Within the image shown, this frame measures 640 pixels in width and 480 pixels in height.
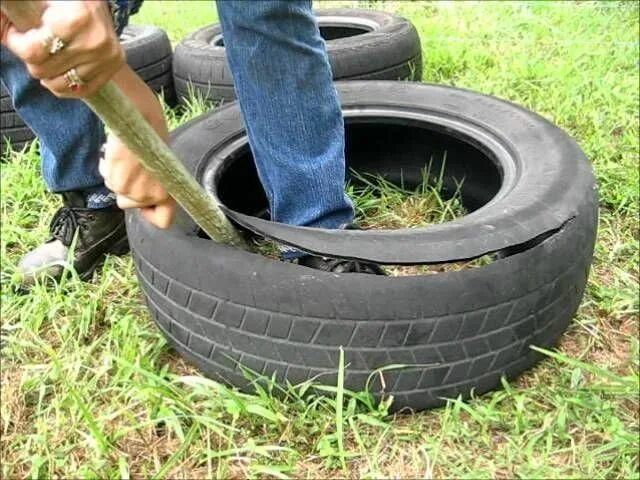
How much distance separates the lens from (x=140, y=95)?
40.9 inches

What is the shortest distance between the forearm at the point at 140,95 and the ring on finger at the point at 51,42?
0.24 m

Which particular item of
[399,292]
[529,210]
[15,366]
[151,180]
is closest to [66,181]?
[15,366]

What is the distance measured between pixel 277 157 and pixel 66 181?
1.94ft

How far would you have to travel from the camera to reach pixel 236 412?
1.32 meters

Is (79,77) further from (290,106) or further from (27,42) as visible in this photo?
(290,106)

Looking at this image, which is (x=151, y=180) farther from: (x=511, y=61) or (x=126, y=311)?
(x=511, y=61)

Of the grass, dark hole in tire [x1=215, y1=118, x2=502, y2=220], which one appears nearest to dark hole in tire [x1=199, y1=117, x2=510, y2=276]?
dark hole in tire [x1=215, y1=118, x2=502, y2=220]

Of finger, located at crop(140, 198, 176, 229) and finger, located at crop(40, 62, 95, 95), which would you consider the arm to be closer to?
finger, located at crop(40, 62, 95, 95)

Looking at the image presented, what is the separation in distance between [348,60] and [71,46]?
1742mm

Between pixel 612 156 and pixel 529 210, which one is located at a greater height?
pixel 529 210

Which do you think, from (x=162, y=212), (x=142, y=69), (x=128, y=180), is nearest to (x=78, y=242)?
(x=162, y=212)

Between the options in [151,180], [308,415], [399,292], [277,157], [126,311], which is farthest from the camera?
[126,311]

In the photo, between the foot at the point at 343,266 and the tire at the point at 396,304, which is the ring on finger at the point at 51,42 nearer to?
the tire at the point at 396,304

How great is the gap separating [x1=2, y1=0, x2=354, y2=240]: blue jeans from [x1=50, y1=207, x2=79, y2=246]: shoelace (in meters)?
0.18
